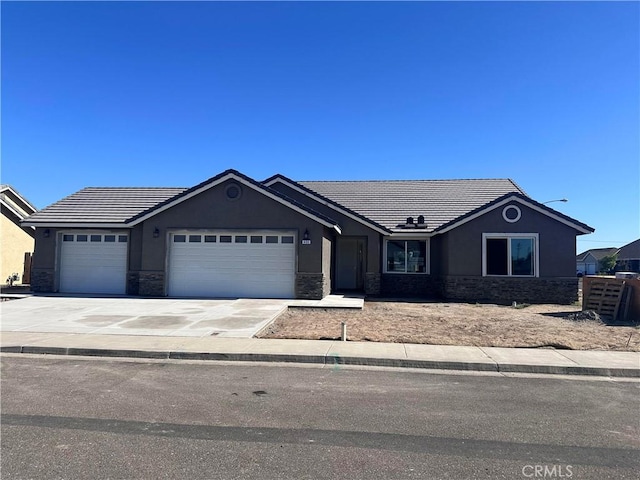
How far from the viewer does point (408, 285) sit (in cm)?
2073

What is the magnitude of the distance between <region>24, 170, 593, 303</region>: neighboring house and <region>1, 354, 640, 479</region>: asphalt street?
34.1 feet

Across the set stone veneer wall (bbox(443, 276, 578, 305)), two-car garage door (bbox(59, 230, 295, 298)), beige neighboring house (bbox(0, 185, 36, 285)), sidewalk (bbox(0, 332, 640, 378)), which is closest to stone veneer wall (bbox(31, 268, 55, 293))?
two-car garage door (bbox(59, 230, 295, 298))

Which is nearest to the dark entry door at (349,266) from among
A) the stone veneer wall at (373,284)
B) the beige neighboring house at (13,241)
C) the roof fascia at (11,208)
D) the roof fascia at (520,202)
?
the stone veneer wall at (373,284)

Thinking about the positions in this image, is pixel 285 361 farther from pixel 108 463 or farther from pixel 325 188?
pixel 325 188

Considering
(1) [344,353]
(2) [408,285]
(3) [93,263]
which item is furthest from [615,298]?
(3) [93,263]

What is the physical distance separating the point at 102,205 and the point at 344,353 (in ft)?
57.0

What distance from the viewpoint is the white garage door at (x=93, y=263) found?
1928 centimetres

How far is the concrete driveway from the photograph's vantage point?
1087cm

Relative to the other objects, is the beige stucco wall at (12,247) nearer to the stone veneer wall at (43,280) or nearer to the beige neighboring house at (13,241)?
the beige neighboring house at (13,241)

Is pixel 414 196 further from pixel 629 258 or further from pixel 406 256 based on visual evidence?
pixel 629 258

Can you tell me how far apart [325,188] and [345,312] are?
1305cm

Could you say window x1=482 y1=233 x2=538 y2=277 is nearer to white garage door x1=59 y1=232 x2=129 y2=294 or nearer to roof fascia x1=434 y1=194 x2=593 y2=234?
roof fascia x1=434 y1=194 x2=593 y2=234

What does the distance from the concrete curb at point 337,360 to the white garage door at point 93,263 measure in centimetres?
1068

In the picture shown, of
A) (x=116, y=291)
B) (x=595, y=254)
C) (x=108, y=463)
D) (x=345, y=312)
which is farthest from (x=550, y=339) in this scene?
(x=595, y=254)
